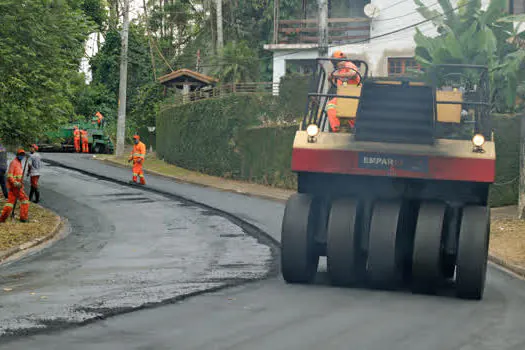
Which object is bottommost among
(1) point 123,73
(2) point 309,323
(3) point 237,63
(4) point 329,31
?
(2) point 309,323

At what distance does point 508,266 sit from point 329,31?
33.0 meters

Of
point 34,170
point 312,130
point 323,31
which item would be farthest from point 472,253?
point 323,31

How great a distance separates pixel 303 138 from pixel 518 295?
3.68 m

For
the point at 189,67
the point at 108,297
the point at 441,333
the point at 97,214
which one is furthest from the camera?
the point at 189,67

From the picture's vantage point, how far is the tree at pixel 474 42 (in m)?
30.5

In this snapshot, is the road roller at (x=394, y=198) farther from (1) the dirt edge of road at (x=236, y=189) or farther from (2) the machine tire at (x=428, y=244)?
(1) the dirt edge of road at (x=236, y=189)

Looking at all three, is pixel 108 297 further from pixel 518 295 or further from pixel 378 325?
pixel 518 295

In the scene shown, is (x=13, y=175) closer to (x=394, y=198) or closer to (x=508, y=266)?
(x=508, y=266)

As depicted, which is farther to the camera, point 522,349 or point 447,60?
point 447,60

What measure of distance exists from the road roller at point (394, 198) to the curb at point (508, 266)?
260 centimetres

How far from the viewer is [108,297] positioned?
12383 millimetres

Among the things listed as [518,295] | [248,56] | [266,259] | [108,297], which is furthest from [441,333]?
[248,56]

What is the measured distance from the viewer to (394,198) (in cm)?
1284

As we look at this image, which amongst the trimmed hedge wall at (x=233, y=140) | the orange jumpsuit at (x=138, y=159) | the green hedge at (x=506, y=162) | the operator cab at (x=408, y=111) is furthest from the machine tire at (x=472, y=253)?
the orange jumpsuit at (x=138, y=159)
